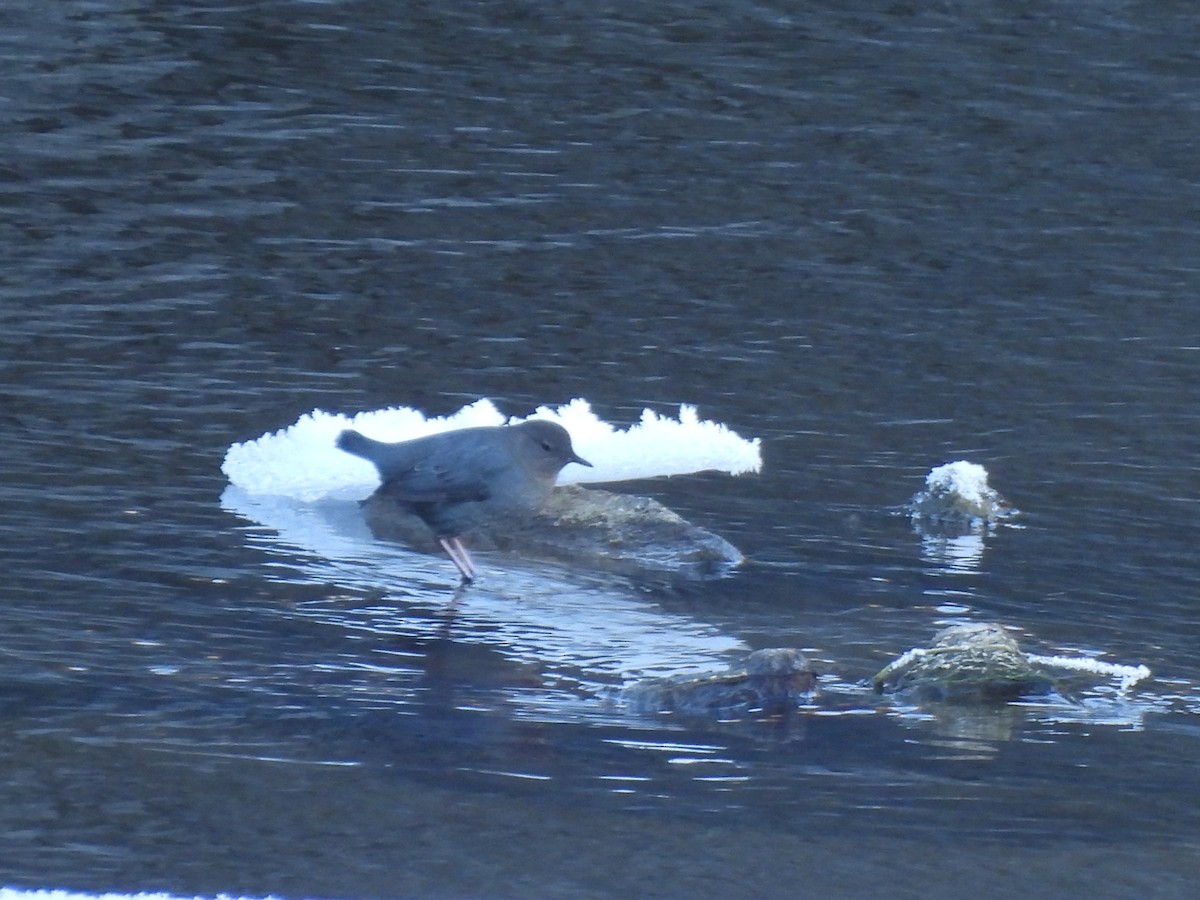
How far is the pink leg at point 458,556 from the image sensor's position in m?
7.13

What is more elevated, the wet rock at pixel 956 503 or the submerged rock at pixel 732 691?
the wet rock at pixel 956 503

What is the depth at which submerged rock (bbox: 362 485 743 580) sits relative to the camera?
7293 mm

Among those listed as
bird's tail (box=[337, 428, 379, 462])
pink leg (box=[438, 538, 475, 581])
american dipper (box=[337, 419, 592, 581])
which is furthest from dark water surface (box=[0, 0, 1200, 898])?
bird's tail (box=[337, 428, 379, 462])

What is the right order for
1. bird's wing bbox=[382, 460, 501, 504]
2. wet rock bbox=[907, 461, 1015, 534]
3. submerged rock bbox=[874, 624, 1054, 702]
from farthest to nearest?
1. wet rock bbox=[907, 461, 1015, 534]
2. bird's wing bbox=[382, 460, 501, 504]
3. submerged rock bbox=[874, 624, 1054, 702]

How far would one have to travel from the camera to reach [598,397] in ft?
31.3

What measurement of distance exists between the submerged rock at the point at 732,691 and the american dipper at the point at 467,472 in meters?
1.26

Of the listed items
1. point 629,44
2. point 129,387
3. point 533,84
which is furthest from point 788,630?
point 629,44

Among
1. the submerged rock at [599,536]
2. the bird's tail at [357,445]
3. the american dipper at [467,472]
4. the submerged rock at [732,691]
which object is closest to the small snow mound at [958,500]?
the submerged rock at [599,536]

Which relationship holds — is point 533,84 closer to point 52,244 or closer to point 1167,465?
point 52,244

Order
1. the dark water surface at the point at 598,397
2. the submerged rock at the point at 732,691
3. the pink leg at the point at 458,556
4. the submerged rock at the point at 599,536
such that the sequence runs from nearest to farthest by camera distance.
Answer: the dark water surface at the point at 598,397 → the submerged rock at the point at 732,691 → the pink leg at the point at 458,556 → the submerged rock at the point at 599,536

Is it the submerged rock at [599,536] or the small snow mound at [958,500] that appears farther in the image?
the small snow mound at [958,500]

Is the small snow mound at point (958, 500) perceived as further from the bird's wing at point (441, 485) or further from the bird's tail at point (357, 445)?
the bird's tail at point (357, 445)

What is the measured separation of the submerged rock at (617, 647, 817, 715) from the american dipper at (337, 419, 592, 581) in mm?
1263

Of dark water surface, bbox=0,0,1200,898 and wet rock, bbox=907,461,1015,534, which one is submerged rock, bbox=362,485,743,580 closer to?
dark water surface, bbox=0,0,1200,898
